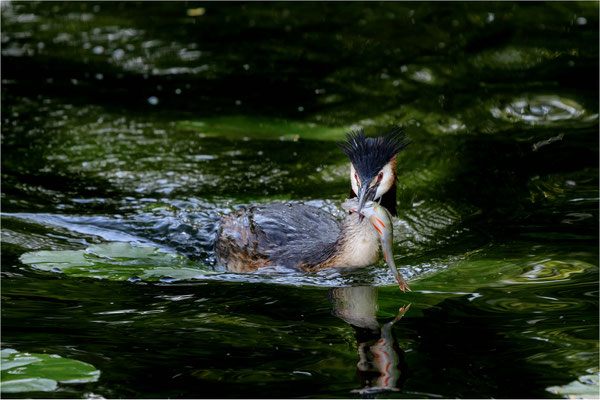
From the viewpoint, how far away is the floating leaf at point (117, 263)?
5859 millimetres

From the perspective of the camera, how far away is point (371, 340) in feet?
16.0

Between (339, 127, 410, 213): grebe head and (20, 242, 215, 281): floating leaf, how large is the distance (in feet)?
4.23

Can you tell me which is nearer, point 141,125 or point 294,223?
point 294,223

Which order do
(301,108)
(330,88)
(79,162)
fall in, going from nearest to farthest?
(79,162), (301,108), (330,88)

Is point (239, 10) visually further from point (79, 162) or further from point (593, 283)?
point (593, 283)

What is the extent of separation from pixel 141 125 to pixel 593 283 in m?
5.59

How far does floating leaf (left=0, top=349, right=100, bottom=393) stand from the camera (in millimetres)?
4145

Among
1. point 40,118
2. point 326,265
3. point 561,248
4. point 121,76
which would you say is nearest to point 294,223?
point 326,265

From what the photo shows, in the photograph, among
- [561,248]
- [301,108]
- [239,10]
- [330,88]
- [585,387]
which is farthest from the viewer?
[239,10]

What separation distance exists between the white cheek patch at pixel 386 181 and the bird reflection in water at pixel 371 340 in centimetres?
69

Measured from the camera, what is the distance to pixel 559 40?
12180mm

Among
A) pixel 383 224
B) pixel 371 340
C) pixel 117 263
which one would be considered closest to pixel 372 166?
pixel 383 224

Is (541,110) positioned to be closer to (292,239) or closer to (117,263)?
(292,239)

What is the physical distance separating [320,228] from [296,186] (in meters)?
1.49
